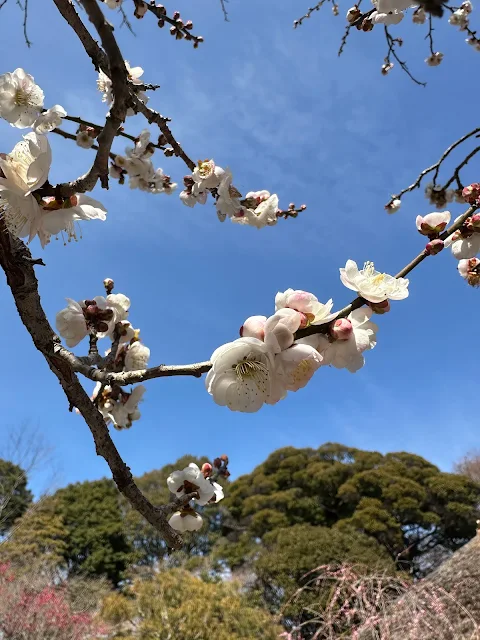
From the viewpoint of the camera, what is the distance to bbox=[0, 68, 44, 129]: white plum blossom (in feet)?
4.17

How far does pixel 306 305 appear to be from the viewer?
0.59m

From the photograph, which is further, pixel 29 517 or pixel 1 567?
pixel 29 517

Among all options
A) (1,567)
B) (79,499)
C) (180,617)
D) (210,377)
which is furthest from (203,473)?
(79,499)

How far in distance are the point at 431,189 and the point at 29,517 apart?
37.1 ft

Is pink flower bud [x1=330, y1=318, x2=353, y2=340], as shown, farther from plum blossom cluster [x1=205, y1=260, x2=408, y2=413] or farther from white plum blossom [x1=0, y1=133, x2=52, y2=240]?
white plum blossom [x1=0, y1=133, x2=52, y2=240]

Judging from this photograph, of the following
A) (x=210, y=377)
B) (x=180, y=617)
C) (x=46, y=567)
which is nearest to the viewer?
(x=210, y=377)

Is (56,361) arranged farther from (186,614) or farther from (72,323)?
(186,614)

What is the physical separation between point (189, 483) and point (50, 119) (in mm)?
1041

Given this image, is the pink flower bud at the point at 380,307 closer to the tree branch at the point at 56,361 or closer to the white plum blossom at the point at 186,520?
the tree branch at the point at 56,361

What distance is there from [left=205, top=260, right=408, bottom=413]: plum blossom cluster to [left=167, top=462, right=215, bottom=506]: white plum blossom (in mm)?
644

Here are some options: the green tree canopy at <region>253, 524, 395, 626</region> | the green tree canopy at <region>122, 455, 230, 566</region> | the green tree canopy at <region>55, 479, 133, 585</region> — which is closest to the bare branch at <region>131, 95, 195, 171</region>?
the green tree canopy at <region>253, 524, 395, 626</region>

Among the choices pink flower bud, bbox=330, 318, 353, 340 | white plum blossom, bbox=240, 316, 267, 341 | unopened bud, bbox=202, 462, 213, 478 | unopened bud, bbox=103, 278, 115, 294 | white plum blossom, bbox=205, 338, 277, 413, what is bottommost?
white plum blossom, bbox=205, 338, 277, 413

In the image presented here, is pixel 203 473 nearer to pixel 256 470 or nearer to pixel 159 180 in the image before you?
pixel 159 180

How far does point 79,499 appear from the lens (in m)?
12.3
